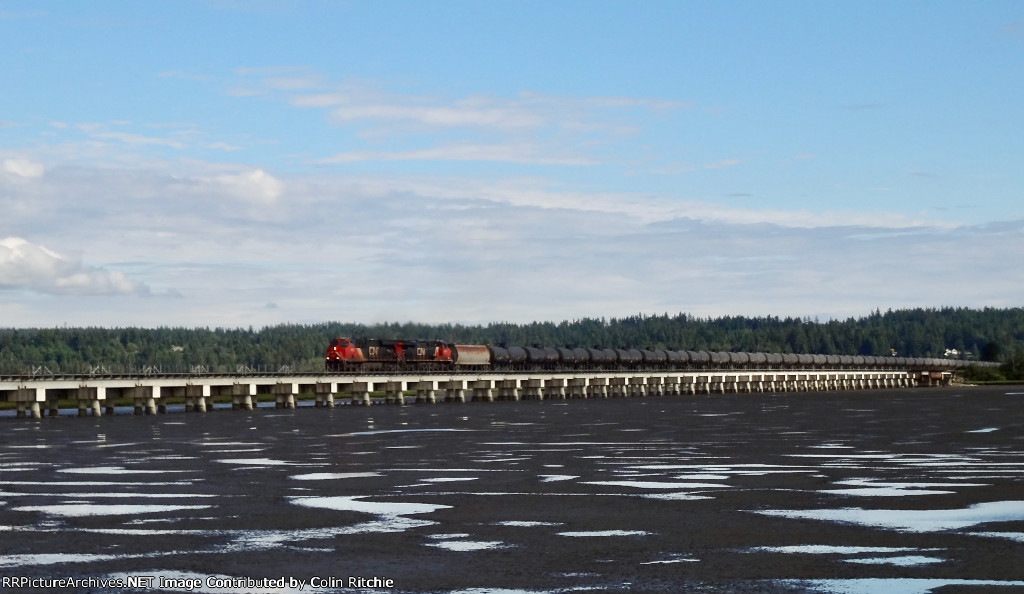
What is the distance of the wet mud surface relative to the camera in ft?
58.1

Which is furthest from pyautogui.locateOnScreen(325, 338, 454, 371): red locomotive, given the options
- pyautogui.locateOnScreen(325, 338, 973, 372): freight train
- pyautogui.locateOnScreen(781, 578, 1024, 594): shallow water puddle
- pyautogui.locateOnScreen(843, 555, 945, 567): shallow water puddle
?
pyautogui.locateOnScreen(781, 578, 1024, 594): shallow water puddle

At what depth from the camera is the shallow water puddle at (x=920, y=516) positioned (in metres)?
22.0

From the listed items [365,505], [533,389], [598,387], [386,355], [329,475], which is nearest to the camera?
[365,505]

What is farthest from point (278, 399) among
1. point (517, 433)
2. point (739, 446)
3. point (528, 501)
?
point (528, 501)

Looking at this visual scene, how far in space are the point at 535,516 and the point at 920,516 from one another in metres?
6.66

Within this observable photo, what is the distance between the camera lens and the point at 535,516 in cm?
2405

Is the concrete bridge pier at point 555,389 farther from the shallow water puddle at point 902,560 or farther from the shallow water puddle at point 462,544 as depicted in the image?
the shallow water puddle at point 902,560

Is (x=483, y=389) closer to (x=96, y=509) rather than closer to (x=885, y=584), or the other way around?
(x=96, y=509)

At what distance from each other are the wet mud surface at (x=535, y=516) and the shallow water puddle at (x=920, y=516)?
7cm

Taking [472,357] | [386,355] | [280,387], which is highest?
[386,355]

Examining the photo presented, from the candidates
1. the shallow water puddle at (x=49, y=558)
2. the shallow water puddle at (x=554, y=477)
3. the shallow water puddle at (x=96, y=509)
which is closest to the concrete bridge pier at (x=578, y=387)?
the shallow water puddle at (x=554, y=477)

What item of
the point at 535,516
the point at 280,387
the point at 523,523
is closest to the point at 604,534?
the point at 523,523

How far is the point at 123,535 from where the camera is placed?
2152 centimetres

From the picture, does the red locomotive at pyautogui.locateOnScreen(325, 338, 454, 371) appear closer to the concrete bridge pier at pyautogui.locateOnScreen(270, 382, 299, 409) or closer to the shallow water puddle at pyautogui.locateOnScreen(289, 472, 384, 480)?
the concrete bridge pier at pyautogui.locateOnScreen(270, 382, 299, 409)
